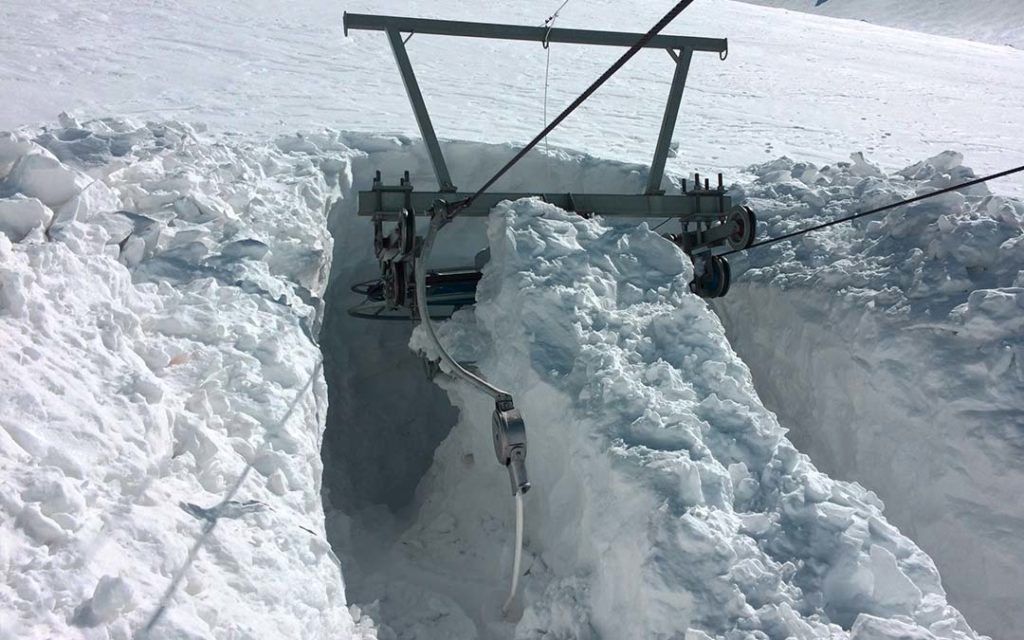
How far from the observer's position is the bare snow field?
299cm

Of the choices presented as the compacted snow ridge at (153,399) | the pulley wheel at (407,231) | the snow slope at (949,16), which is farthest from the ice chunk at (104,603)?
the snow slope at (949,16)

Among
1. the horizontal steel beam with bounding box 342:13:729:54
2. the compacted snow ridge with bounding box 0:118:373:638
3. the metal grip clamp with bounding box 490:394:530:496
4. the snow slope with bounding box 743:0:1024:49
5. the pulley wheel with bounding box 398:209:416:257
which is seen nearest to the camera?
the compacted snow ridge with bounding box 0:118:373:638

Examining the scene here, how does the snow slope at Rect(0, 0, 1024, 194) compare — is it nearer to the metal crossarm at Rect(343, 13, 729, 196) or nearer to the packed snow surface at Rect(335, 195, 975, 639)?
the metal crossarm at Rect(343, 13, 729, 196)

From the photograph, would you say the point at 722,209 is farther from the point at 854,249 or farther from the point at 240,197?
the point at 240,197

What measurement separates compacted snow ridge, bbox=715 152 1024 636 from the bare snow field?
0.06ft

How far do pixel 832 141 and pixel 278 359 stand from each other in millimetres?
7500

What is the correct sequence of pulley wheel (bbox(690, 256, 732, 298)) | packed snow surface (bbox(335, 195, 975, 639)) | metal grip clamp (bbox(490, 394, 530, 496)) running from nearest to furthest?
packed snow surface (bbox(335, 195, 975, 639)) → metal grip clamp (bbox(490, 394, 530, 496)) → pulley wheel (bbox(690, 256, 732, 298))

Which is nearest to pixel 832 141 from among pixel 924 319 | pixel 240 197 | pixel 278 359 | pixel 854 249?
pixel 854 249

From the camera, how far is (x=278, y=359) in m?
3.99

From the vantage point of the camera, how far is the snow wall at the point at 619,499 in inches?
127

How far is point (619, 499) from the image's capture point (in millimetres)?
3615

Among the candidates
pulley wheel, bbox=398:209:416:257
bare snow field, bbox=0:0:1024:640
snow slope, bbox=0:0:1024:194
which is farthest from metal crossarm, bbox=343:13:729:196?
snow slope, bbox=0:0:1024:194

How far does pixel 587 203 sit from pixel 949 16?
3992 centimetres

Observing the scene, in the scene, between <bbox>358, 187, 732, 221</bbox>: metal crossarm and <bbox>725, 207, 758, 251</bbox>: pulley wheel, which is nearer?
<bbox>358, 187, 732, 221</bbox>: metal crossarm
